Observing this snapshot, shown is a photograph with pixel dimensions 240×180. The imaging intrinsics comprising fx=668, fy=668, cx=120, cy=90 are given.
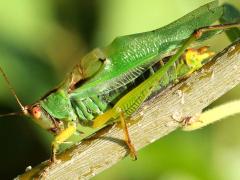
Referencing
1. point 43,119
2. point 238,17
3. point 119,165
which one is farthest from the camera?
point 119,165

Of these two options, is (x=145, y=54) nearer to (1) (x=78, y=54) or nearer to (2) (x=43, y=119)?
(2) (x=43, y=119)

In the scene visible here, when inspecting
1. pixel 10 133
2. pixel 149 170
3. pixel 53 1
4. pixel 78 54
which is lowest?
pixel 149 170

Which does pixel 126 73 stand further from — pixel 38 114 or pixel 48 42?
pixel 48 42

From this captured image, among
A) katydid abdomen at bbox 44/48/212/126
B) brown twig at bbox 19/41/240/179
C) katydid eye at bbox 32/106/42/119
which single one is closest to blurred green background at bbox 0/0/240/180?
katydid abdomen at bbox 44/48/212/126

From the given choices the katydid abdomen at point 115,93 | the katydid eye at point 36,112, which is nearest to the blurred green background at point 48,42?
the katydid abdomen at point 115,93

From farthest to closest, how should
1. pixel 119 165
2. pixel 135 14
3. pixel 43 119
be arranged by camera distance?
pixel 135 14 < pixel 119 165 < pixel 43 119

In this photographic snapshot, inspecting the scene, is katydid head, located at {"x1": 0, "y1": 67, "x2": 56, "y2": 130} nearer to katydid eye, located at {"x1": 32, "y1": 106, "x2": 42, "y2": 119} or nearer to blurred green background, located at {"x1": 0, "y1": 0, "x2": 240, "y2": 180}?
katydid eye, located at {"x1": 32, "y1": 106, "x2": 42, "y2": 119}

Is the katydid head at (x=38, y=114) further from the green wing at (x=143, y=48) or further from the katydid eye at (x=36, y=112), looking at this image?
the green wing at (x=143, y=48)

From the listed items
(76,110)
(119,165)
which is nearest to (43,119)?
(76,110)
